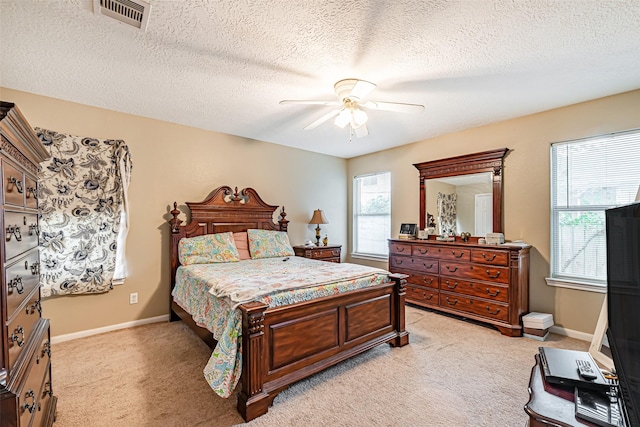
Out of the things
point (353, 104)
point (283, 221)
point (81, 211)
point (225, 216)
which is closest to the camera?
point (353, 104)

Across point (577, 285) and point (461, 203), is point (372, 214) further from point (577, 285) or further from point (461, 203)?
point (577, 285)

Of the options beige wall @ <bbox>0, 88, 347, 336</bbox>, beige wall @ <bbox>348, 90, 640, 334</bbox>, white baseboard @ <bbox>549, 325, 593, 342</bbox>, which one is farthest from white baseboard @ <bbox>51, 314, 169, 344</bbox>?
white baseboard @ <bbox>549, 325, 593, 342</bbox>

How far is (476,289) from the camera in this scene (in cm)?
349

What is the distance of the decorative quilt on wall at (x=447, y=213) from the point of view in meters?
4.17

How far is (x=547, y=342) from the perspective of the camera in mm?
2990

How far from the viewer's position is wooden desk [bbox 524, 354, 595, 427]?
1.03 meters

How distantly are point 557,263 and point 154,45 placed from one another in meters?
4.51

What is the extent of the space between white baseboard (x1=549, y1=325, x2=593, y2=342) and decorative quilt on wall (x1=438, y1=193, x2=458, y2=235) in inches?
61.2

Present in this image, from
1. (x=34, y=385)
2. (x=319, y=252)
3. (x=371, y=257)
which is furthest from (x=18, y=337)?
(x=371, y=257)

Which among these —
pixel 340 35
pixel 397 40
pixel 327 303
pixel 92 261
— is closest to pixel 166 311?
pixel 92 261

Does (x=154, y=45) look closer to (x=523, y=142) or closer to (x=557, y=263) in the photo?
(x=523, y=142)

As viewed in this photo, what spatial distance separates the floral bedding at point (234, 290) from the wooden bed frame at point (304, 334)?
0.22ft

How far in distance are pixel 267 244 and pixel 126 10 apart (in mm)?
2956

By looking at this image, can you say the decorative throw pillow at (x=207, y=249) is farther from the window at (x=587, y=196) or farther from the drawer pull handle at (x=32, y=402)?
the window at (x=587, y=196)
